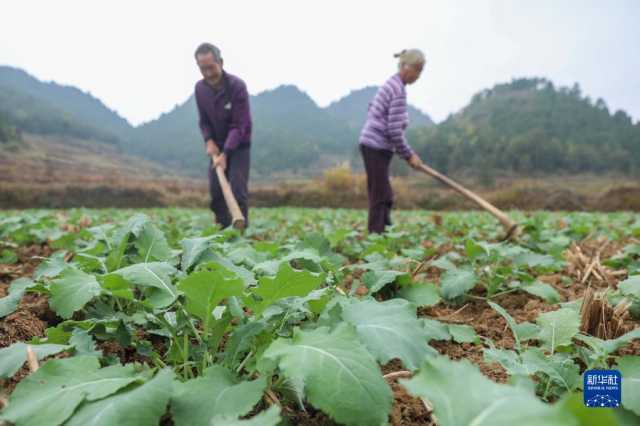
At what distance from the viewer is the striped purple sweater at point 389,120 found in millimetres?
4137

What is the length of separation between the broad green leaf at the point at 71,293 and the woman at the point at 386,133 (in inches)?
131

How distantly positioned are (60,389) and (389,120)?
3.79 m

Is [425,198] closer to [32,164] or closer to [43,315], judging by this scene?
[43,315]

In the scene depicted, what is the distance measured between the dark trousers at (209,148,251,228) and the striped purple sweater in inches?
50.9

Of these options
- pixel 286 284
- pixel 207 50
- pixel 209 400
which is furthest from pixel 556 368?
pixel 207 50

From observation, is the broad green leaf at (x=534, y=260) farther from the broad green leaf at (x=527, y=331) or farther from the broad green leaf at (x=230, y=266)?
the broad green leaf at (x=230, y=266)

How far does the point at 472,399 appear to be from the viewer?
600 millimetres

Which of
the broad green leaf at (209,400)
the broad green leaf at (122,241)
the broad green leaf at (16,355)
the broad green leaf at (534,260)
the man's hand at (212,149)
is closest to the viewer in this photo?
the broad green leaf at (209,400)

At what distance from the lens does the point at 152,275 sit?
1163 millimetres

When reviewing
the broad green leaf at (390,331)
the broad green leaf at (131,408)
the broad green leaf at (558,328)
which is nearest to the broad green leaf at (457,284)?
the broad green leaf at (558,328)

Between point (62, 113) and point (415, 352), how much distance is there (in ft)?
350

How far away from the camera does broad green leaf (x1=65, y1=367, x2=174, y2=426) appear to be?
0.77 m

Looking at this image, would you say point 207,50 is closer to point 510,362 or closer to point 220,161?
point 220,161

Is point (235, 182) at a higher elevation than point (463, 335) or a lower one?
higher
